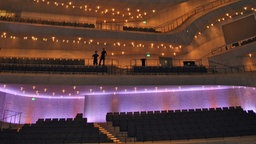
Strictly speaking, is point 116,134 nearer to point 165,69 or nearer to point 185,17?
point 165,69

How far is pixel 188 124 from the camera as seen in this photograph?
1162 cm

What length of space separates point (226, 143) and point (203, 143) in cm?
89

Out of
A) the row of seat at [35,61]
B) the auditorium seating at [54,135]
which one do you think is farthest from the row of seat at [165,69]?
the auditorium seating at [54,135]

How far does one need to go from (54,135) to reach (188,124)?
6.21m

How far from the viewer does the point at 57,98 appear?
51.5 ft

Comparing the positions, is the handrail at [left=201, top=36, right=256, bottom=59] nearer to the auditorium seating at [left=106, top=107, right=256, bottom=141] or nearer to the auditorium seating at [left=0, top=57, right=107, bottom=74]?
the auditorium seating at [left=106, top=107, right=256, bottom=141]

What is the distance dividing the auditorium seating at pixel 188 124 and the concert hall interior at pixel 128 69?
5cm

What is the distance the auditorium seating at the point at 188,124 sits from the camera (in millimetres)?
10758

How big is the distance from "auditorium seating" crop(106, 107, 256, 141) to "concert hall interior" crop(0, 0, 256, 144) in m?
0.05

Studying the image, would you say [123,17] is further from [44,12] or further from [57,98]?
[57,98]

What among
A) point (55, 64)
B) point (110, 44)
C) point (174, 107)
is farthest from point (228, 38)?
point (55, 64)

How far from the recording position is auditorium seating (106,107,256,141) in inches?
424

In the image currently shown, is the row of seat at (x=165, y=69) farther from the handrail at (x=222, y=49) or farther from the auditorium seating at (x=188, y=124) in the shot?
the handrail at (x=222, y=49)

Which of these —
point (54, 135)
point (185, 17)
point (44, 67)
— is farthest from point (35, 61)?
point (185, 17)
